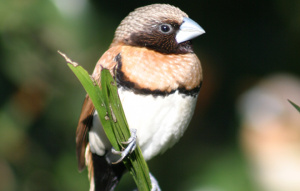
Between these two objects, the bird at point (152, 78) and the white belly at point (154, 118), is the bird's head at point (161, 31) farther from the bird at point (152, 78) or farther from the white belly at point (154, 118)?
the white belly at point (154, 118)

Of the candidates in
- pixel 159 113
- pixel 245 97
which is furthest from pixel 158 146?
pixel 245 97

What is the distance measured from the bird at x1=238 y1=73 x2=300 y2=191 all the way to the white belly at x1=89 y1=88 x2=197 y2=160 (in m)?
1.05

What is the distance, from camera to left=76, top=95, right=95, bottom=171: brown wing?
2.14 m

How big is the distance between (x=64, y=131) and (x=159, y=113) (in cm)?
135

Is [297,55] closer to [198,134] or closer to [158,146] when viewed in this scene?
[198,134]

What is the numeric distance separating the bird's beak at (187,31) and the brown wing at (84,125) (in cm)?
45

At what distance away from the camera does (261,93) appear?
344 cm

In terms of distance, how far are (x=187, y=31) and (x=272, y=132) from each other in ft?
4.60

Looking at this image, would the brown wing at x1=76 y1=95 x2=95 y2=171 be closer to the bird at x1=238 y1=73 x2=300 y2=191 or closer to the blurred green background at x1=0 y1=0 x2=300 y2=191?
the blurred green background at x1=0 y1=0 x2=300 y2=191

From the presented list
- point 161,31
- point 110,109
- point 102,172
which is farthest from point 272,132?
point 110,109

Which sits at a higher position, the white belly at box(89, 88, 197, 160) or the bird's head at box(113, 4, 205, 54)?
the bird's head at box(113, 4, 205, 54)

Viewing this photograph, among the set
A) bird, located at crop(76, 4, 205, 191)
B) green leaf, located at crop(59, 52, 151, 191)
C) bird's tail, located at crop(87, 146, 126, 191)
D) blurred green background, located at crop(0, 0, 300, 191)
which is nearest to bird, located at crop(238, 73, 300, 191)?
blurred green background, located at crop(0, 0, 300, 191)

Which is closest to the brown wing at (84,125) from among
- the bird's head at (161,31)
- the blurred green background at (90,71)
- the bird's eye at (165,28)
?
the bird's head at (161,31)

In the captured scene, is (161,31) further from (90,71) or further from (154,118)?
(90,71)
